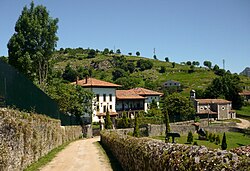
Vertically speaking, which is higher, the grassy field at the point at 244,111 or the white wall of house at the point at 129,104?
the white wall of house at the point at 129,104

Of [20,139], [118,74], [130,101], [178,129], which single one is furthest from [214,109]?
[20,139]

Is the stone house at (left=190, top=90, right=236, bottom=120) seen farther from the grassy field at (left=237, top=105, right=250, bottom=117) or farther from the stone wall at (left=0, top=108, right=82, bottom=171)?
the stone wall at (left=0, top=108, right=82, bottom=171)

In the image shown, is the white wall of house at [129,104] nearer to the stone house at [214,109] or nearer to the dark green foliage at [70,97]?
the stone house at [214,109]

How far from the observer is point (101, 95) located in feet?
261

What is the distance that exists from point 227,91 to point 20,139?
369ft

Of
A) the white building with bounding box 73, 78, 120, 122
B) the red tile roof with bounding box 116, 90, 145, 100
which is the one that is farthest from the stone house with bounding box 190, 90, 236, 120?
the white building with bounding box 73, 78, 120, 122

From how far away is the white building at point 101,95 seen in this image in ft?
251

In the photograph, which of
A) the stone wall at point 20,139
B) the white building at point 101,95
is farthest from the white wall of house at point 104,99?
the stone wall at point 20,139

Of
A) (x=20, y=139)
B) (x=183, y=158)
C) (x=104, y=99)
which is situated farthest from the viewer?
(x=104, y=99)

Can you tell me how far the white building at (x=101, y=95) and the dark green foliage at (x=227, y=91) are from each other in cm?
5026

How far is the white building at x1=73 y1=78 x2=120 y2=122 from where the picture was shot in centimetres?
7638

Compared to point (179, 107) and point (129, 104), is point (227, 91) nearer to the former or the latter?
point (179, 107)

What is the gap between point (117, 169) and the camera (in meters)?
15.8

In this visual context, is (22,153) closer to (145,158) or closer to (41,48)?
(145,158)
